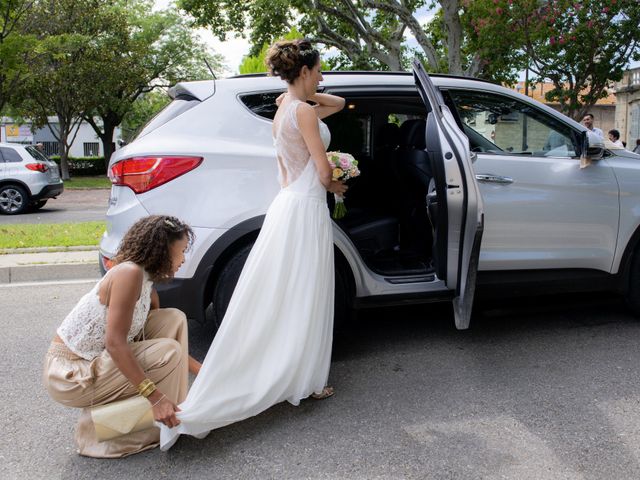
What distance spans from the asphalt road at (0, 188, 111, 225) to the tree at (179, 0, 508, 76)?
24.6 ft

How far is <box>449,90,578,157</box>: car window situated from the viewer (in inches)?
173

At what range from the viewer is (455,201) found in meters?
3.64

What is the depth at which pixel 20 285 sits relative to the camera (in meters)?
6.48

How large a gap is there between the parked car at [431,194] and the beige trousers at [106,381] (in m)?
0.81

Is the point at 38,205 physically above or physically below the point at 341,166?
below

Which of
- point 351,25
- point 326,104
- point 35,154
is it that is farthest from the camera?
point 351,25

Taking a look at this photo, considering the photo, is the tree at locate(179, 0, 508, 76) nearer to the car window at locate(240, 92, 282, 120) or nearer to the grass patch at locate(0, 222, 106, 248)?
the grass patch at locate(0, 222, 106, 248)

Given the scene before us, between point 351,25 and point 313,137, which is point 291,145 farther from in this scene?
point 351,25

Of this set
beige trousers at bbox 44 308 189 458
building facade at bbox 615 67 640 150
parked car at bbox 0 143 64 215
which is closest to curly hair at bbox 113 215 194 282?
beige trousers at bbox 44 308 189 458

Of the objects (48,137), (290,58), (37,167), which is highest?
(290,58)

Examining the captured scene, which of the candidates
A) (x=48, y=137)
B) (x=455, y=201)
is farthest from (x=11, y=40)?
(x=48, y=137)

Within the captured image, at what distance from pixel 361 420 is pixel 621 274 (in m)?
2.50

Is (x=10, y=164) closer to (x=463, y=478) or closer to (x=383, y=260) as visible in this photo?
(x=383, y=260)

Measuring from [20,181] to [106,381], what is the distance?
13.0 m
